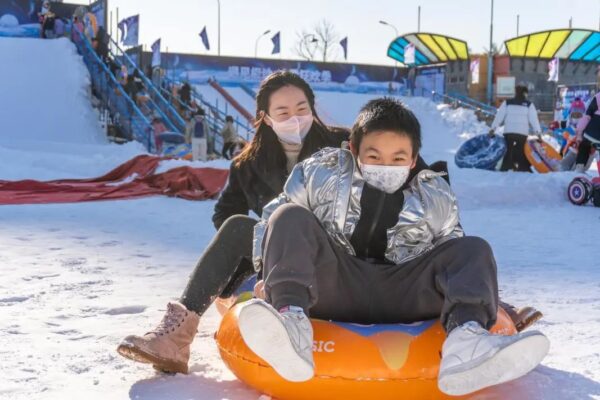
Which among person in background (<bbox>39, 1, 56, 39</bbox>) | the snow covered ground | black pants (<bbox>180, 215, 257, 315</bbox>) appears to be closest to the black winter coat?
black pants (<bbox>180, 215, 257, 315</bbox>)

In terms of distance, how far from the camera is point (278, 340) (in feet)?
5.27

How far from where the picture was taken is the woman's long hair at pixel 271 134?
2.62 meters

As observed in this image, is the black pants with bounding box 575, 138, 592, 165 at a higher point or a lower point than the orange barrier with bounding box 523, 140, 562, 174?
higher

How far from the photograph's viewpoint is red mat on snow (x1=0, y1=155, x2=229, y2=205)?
6.73 m

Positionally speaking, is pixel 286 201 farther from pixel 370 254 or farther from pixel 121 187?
pixel 121 187

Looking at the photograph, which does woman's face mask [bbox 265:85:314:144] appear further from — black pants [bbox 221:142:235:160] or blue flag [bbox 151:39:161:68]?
blue flag [bbox 151:39:161:68]

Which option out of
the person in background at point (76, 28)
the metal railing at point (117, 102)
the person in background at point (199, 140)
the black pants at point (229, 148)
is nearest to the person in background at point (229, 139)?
the black pants at point (229, 148)

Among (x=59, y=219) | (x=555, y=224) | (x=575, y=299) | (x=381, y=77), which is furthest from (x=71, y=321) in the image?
(x=381, y=77)

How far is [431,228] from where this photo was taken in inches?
76.8

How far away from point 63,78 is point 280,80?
1335cm

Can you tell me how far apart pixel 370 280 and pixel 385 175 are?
308 mm

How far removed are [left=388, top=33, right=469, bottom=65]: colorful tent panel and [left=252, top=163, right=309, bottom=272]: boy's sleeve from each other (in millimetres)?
31497

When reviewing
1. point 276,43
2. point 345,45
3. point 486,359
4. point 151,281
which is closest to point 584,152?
point 151,281

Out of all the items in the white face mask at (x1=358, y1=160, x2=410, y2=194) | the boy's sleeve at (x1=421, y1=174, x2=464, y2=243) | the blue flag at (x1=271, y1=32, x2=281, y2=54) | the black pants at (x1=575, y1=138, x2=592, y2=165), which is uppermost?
the blue flag at (x1=271, y1=32, x2=281, y2=54)
